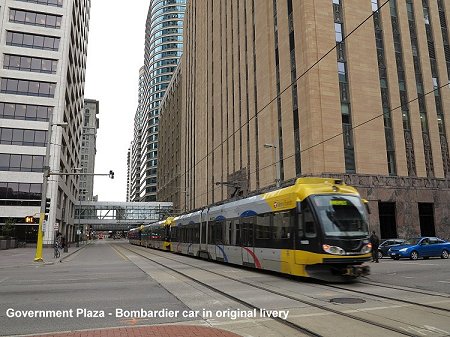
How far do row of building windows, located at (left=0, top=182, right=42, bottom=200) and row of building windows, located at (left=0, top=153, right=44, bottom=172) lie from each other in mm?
1963

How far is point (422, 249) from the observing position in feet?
75.2

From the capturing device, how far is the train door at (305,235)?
12087 mm

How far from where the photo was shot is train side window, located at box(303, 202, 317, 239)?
480 inches

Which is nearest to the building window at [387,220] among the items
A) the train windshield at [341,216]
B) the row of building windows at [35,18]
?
the train windshield at [341,216]

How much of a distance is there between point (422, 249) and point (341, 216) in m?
13.8

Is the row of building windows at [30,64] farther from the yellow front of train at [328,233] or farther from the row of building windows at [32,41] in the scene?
the yellow front of train at [328,233]

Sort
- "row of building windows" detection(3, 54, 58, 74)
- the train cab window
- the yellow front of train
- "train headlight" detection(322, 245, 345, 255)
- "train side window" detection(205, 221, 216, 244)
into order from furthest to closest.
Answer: "row of building windows" detection(3, 54, 58, 74) → "train side window" detection(205, 221, 216, 244) → the train cab window → the yellow front of train → "train headlight" detection(322, 245, 345, 255)

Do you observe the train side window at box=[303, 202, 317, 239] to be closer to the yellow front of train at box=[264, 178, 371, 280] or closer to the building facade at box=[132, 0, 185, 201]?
the yellow front of train at box=[264, 178, 371, 280]

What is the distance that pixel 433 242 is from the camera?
23344 millimetres

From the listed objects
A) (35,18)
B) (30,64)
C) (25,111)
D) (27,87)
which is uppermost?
(35,18)

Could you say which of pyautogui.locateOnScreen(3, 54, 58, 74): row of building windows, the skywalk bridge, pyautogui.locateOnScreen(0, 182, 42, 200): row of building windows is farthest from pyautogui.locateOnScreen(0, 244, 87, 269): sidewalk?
the skywalk bridge

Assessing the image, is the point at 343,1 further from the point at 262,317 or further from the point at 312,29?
the point at 262,317

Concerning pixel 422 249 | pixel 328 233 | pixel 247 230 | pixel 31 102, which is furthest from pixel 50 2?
pixel 328 233

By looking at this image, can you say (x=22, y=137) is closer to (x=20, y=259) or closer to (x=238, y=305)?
(x=20, y=259)
